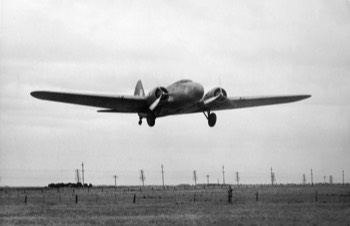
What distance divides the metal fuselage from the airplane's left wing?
1971 millimetres

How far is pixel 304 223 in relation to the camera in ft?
87.4

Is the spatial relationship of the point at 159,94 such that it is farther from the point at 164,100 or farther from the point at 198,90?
the point at 198,90

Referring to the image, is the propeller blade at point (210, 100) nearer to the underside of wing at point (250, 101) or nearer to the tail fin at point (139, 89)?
the underside of wing at point (250, 101)

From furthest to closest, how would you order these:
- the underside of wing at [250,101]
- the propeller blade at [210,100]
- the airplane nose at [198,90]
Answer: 1. the underside of wing at [250,101]
2. the propeller blade at [210,100]
3. the airplane nose at [198,90]

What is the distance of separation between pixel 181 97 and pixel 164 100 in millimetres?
2022

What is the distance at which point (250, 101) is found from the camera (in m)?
A: 35.3

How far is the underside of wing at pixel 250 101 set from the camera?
106 feet

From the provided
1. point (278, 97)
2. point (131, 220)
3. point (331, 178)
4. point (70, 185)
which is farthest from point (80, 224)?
point (331, 178)

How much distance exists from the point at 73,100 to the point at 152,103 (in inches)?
211

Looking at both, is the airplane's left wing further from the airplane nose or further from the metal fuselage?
the airplane nose

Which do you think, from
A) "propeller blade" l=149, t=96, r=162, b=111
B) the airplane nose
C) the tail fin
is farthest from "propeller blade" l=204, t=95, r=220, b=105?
the tail fin

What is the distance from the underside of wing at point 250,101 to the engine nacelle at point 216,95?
0.29 metres

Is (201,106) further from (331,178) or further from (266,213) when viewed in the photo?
(331,178)

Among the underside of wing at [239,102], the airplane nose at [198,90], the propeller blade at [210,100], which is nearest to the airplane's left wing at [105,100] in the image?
the underside of wing at [239,102]
